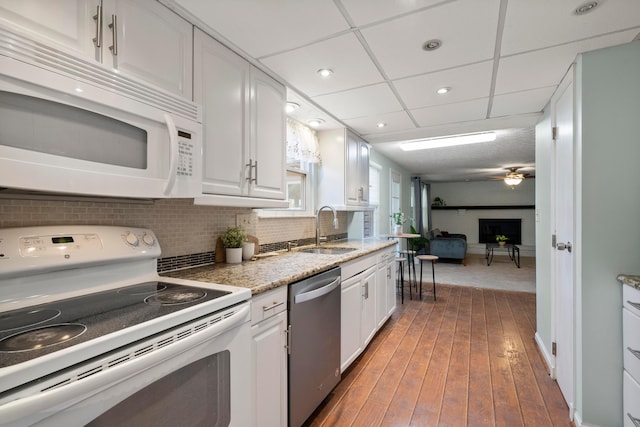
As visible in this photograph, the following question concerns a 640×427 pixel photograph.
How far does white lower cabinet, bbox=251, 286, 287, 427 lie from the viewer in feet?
4.39

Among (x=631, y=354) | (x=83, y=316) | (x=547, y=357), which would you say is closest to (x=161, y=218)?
(x=83, y=316)

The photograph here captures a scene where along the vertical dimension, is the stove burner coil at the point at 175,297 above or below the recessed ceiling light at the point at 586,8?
below

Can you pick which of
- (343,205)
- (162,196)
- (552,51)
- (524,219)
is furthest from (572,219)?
(524,219)

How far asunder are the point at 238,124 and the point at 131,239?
0.84 meters

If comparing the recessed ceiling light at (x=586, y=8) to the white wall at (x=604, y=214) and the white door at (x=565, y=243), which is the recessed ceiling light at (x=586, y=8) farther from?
the white door at (x=565, y=243)

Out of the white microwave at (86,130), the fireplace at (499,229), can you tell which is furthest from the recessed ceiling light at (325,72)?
the fireplace at (499,229)

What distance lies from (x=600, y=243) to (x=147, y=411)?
2.28 meters

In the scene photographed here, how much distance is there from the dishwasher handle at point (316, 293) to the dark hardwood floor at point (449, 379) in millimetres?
760

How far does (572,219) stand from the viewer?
6.02ft

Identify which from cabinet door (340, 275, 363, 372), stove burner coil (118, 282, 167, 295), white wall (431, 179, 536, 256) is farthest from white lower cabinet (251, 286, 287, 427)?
white wall (431, 179, 536, 256)

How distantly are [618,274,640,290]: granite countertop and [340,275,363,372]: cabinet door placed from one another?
1552 millimetres

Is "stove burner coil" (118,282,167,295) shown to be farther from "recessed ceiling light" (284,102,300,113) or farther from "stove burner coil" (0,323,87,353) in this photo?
"recessed ceiling light" (284,102,300,113)

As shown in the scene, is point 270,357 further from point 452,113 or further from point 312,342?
point 452,113

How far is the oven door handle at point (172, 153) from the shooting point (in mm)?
1202
